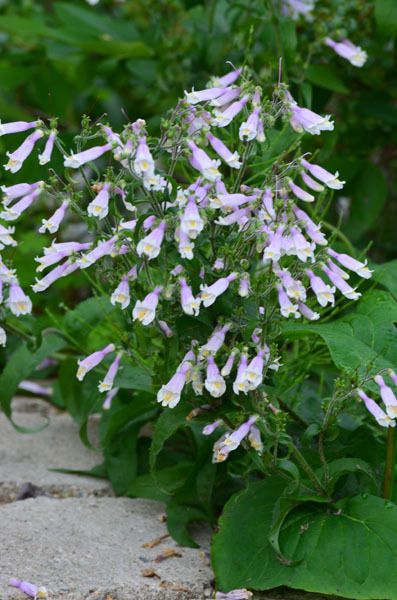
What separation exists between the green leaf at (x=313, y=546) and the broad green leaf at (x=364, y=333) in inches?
11.0

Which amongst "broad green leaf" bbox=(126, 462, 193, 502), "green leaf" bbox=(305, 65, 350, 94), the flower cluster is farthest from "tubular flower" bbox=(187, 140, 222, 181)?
"green leaf" bbox=(305, 65, 350, 94)

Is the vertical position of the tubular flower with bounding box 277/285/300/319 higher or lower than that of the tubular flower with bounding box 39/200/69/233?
lower

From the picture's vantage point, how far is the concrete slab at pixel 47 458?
193 cm

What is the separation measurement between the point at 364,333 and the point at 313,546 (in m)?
0.41

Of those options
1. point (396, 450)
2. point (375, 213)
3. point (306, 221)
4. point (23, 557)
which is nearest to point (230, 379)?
point (306, 221)

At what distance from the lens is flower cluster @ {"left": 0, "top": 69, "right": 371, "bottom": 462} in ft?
4.07

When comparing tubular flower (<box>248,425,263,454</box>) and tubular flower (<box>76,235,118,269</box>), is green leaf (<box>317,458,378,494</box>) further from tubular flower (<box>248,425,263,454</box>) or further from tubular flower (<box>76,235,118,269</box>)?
tubular flower (<box>76,235,118,269</box>)

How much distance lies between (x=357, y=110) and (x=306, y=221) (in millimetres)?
1582

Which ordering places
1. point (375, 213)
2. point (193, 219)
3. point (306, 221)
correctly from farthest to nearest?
point (375, 213) < point (306, 221) < point (193, 219)

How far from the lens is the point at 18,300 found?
1463 millimetres

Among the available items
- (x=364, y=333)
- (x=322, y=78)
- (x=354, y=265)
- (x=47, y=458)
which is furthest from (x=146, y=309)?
(x=322, y=78)

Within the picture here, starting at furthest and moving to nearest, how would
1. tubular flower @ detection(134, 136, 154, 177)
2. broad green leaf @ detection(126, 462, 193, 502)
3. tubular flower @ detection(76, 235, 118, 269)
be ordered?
broad green leaf @ detection(126, 462, 193, 502)
tubular flower @ detection(76, 235, 118, 269)
tubular flower @ detection(134, 136, 154, 177)

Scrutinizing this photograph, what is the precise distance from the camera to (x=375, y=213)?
8.80ft

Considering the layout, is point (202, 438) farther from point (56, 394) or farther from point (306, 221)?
point (56, 394)
